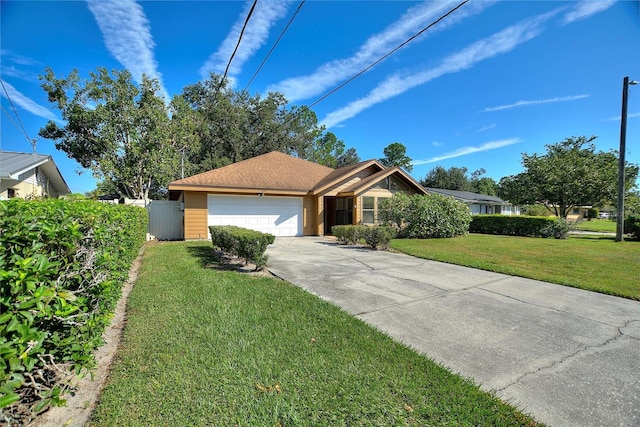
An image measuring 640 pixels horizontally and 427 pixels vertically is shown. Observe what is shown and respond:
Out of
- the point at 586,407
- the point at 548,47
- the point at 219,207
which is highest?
the point at 548,47

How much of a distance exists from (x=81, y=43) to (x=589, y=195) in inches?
1142

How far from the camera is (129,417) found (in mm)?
2189

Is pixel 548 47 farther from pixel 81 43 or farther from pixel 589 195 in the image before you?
pixel 589 195

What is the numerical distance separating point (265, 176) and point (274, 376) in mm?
14684

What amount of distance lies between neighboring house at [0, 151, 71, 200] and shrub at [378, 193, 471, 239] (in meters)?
13.5

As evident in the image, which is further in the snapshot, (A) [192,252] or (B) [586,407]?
(A) [192,252]

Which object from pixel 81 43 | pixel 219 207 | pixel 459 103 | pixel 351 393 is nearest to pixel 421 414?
pixel 351 393

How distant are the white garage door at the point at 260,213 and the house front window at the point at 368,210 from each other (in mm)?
3670

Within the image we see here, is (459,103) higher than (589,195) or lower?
higher

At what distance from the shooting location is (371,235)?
37.1 ft

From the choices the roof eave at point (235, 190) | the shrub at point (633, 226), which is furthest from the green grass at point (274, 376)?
the shrub at point (633, 226)

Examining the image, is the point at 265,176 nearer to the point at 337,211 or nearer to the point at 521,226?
the point at 337,211

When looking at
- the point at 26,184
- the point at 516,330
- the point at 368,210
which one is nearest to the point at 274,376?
the point at 516,330

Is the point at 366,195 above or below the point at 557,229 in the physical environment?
above
